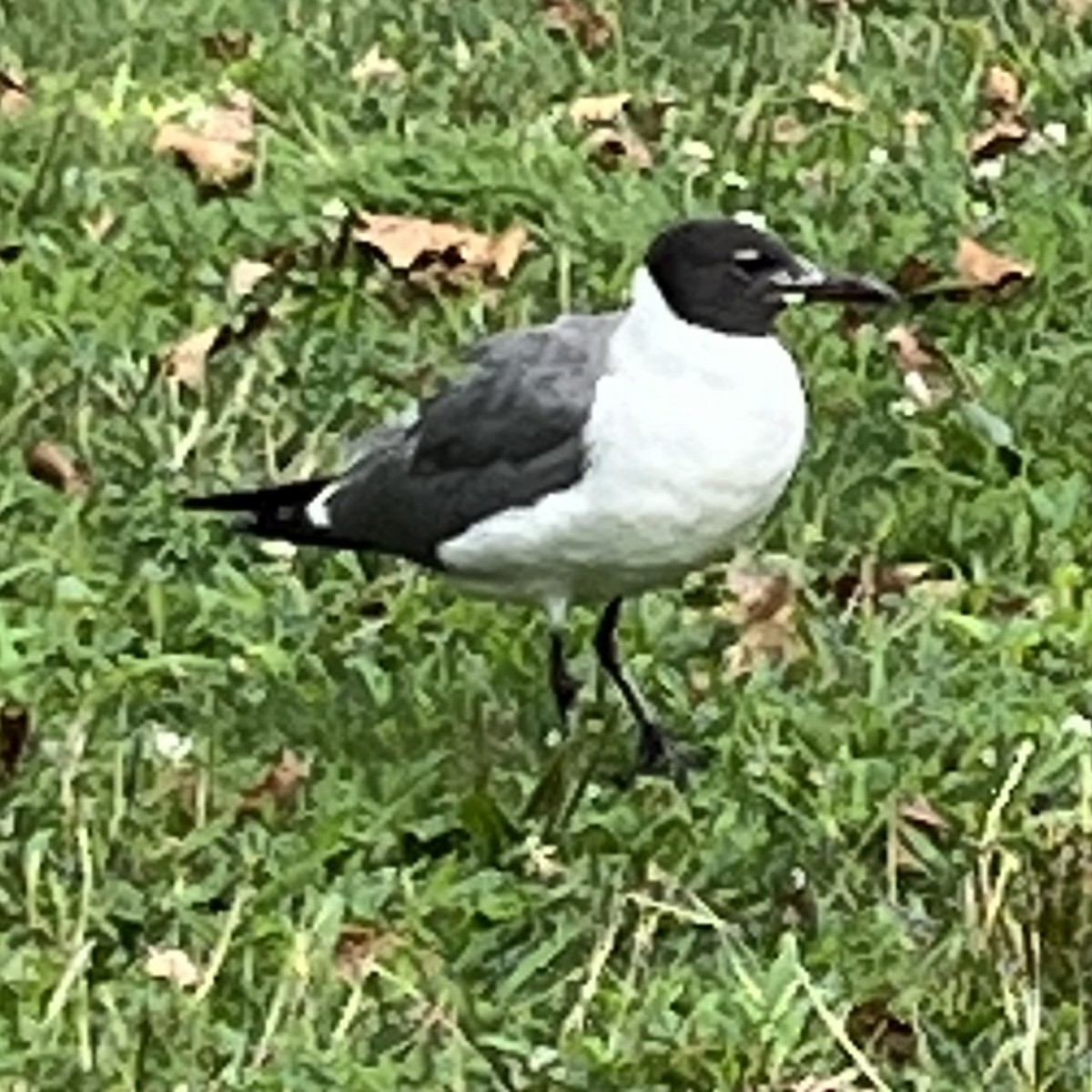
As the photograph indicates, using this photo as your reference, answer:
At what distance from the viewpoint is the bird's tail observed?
6.47 m

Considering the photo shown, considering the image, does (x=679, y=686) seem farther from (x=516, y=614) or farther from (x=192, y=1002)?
(x=192, y=1002)

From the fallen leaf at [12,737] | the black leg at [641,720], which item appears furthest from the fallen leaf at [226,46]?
the fallen leaf at [12,737]

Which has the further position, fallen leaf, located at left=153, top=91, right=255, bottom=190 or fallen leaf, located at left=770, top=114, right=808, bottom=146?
fallen leaf, located at left=770, top=114, right=808, bottom=146

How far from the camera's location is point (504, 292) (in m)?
8.16

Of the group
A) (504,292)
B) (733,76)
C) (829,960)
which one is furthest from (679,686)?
(733,76)

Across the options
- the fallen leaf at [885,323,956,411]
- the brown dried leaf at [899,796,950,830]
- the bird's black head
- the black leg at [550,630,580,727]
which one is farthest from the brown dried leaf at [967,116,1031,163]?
the brown dried leaf at [899,796,950,830]

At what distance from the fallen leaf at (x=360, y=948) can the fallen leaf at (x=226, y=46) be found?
4.25m

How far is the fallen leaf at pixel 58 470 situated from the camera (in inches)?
283

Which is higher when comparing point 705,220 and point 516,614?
point 705,220

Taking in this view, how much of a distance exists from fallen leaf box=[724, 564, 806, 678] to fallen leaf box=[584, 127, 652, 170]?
2.17m

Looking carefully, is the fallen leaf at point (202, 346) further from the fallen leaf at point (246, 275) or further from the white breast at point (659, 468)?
the white breast at point (659, 468)

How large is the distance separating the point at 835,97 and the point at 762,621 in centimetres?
284

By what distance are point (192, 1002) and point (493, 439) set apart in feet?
3.98

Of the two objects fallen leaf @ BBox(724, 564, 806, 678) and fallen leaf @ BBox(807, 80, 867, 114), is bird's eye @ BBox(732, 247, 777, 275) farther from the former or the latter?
fallen leaf @ BBox(807, 80, 867, 114)
